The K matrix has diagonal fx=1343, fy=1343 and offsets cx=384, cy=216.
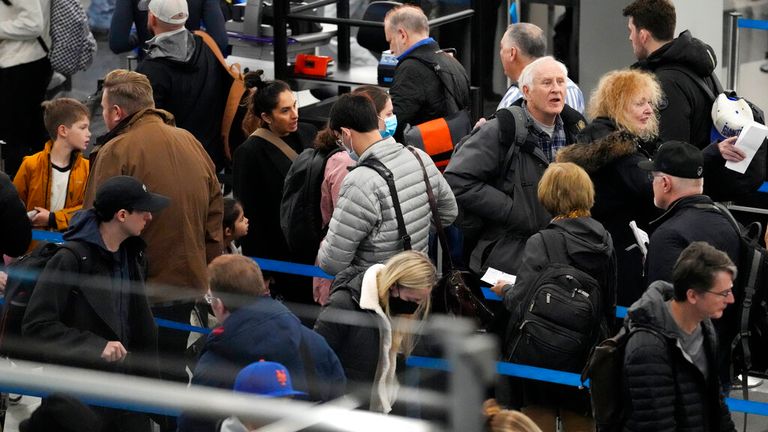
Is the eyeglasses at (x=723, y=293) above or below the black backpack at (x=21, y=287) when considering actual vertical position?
above

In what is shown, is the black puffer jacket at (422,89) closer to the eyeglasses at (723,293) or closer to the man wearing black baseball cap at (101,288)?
the man wearing black baseball cap at (101,288)

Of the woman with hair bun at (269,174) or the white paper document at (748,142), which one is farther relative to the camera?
the woman with hair bun at (269,174)

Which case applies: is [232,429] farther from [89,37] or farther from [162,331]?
[89,37]

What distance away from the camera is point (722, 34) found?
30.5 ft

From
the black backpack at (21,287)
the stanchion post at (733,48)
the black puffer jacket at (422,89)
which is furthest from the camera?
the stanchion post at (733,48)

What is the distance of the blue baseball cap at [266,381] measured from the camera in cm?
352

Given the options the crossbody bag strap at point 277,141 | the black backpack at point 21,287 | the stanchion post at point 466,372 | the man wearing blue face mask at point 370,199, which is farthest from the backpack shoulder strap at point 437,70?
the stanchion post at point 466,372

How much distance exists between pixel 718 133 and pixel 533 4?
4564 millimetres

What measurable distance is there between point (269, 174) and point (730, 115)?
229cm

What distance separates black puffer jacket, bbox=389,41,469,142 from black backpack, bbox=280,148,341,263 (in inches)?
40.5

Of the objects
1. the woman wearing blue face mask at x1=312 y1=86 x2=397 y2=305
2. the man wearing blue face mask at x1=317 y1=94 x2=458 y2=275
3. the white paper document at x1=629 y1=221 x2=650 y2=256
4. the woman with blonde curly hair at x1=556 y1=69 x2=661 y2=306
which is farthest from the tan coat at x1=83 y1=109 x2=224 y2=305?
the white paper document at x1=629 y1=221 x2=650 y2=256

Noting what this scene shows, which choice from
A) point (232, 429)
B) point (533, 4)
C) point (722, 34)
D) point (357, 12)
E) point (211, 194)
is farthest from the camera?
point (357, 12)

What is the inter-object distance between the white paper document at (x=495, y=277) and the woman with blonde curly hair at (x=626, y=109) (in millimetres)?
707

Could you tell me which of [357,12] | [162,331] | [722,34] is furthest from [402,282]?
[357,12]
